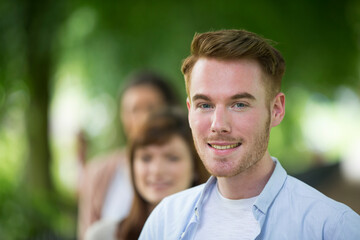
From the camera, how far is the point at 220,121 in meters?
1.89

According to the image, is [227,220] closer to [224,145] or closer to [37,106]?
[224,145]

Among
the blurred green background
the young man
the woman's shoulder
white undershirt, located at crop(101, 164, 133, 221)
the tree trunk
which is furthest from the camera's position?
the tree trunk

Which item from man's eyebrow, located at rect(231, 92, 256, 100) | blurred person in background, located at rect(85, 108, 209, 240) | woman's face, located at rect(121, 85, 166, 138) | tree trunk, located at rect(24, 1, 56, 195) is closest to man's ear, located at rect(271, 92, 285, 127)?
man's eyebrow, located at rect(231, 92, 256, 100)

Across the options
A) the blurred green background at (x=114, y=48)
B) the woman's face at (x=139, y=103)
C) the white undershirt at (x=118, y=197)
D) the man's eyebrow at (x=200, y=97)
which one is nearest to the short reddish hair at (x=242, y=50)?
the man's eyebrow at (x=200, y=97)

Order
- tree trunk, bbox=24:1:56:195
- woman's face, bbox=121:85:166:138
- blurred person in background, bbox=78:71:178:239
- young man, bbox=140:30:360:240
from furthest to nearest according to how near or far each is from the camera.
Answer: tree trunk, bbox=24:1:56:195, woman's face, bbox=121:85:166:138, blurred person in background, bbox=78:71:178:239, young man, bbox=140:30:360:240

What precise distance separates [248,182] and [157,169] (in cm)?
125

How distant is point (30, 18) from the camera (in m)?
9.84

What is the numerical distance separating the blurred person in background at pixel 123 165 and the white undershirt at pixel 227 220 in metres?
1.81

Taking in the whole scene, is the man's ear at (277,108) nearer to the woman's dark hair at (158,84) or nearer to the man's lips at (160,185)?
the man's lips at (160,185)

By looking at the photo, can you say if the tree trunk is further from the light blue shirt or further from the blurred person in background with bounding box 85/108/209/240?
the light blue shirt

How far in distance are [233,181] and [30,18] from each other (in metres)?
8.72

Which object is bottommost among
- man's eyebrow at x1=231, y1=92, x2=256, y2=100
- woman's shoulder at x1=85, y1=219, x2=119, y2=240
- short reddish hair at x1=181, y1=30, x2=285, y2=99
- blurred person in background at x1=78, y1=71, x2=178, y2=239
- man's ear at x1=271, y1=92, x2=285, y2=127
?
woman's shoulder at x1=85, y1=219, x2=119, y2=240

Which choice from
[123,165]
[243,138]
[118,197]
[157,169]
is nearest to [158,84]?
[123,165]

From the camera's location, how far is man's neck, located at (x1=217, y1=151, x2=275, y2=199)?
6.52ft
